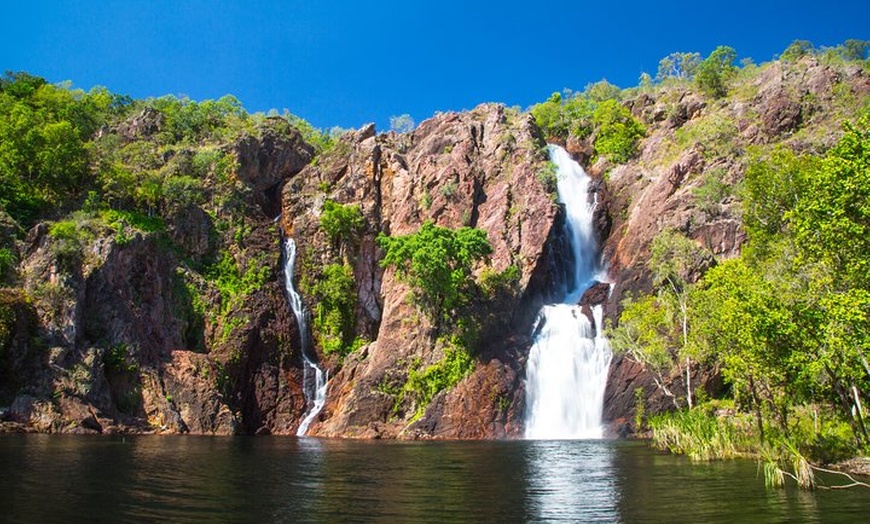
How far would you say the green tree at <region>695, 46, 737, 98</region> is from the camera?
83500mm

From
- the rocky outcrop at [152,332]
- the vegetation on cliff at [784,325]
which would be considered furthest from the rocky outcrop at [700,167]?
the rocky outcrop at [152,332]

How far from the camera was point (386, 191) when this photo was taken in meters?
73.2

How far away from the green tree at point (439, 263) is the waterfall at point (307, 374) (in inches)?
410

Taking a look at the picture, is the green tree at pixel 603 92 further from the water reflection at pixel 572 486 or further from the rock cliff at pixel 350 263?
the water reflection at pixel 572 486

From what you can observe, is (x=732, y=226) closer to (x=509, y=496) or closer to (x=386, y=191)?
(x=386, y=191)

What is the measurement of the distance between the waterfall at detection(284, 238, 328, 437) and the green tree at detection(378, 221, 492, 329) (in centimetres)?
1042

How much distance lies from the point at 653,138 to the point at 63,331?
217ft

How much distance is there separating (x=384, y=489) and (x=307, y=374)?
4105cm

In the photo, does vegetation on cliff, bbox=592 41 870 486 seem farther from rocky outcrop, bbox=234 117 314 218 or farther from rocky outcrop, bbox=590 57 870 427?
rocky outcrop, bbox=234 117 314 218

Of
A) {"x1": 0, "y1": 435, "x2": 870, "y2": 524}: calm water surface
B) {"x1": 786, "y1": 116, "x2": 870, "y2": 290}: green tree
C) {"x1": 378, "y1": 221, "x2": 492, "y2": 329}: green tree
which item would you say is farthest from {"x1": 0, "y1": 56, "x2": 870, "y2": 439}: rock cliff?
{"x1": 786, "y1": 116, "x2": 870, "y2": 290}: green tree

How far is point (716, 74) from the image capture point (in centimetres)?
8381

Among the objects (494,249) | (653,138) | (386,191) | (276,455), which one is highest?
(653,138)

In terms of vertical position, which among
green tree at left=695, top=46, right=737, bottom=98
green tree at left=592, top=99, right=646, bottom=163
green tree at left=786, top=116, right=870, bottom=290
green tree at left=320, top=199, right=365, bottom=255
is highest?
green tree at left=695, top=46, right=737, bottom=98

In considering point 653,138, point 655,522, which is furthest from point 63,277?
point 653,138
